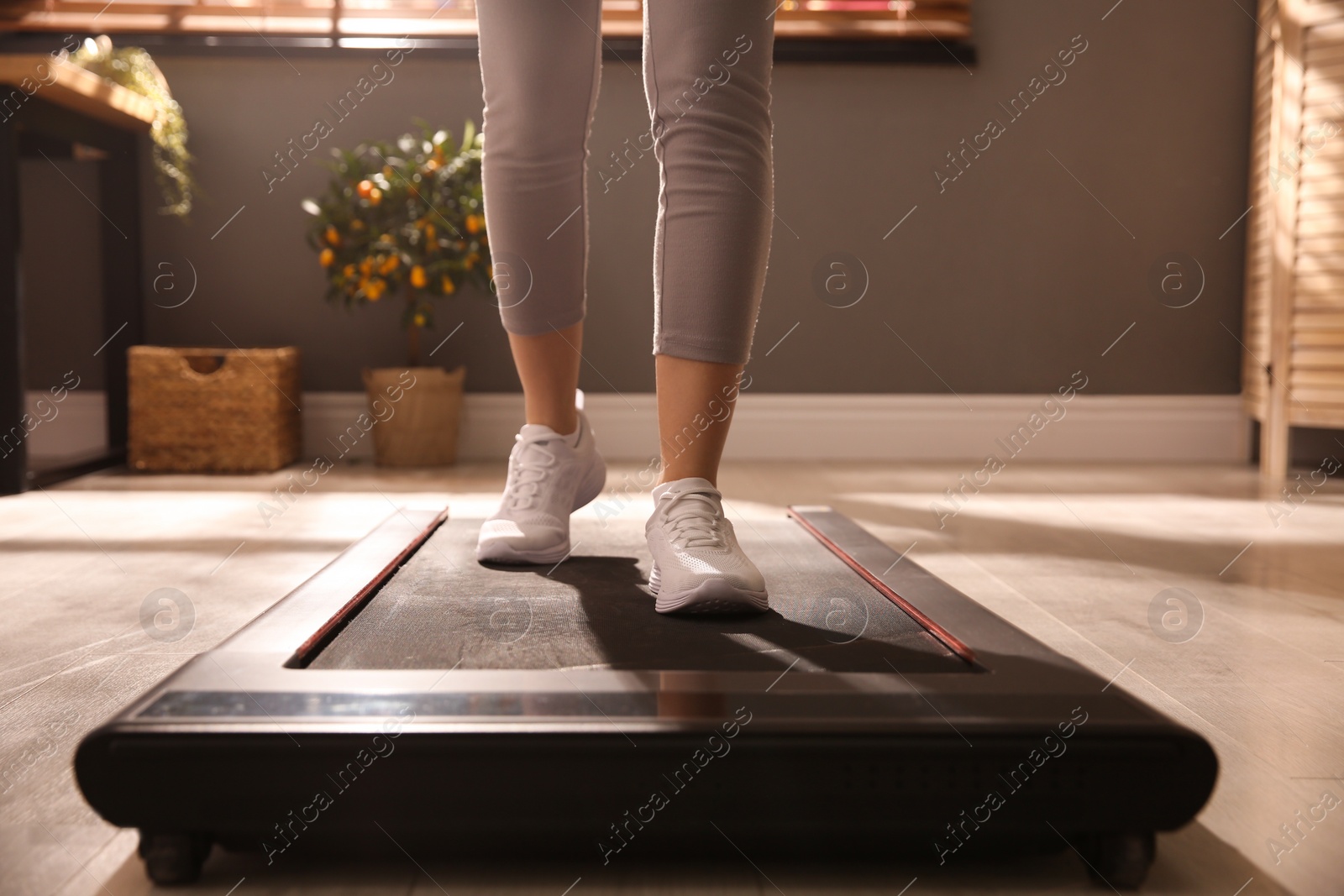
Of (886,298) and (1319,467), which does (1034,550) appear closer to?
(886,298)

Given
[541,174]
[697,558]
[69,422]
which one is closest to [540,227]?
[541,174]

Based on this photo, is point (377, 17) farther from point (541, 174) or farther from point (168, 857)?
point (168, 857)

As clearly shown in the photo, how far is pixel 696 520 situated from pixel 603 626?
0.13 m

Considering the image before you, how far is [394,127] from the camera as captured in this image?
3104mm

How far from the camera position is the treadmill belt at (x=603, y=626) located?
2.54 ft

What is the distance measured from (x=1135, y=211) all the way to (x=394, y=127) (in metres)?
2.20

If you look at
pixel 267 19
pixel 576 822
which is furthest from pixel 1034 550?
pixel 267 19

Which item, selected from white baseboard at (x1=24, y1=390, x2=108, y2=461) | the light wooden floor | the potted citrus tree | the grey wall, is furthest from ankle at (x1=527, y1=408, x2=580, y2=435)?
white baseboard at (x1=24, y1=390, x2=108, y2=461)

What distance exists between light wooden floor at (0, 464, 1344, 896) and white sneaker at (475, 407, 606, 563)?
1.05 ft

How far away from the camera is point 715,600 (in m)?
0.91

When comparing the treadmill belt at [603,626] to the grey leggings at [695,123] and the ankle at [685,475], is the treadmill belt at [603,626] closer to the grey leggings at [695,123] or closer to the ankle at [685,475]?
the ankle at [685,475]

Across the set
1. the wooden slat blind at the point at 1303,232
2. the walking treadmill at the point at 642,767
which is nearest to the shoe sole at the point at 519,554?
the walking treadmill at the point at 642,767

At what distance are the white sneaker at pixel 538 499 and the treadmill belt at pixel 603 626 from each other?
0.02m

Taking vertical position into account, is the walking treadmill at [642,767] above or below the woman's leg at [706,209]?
below
